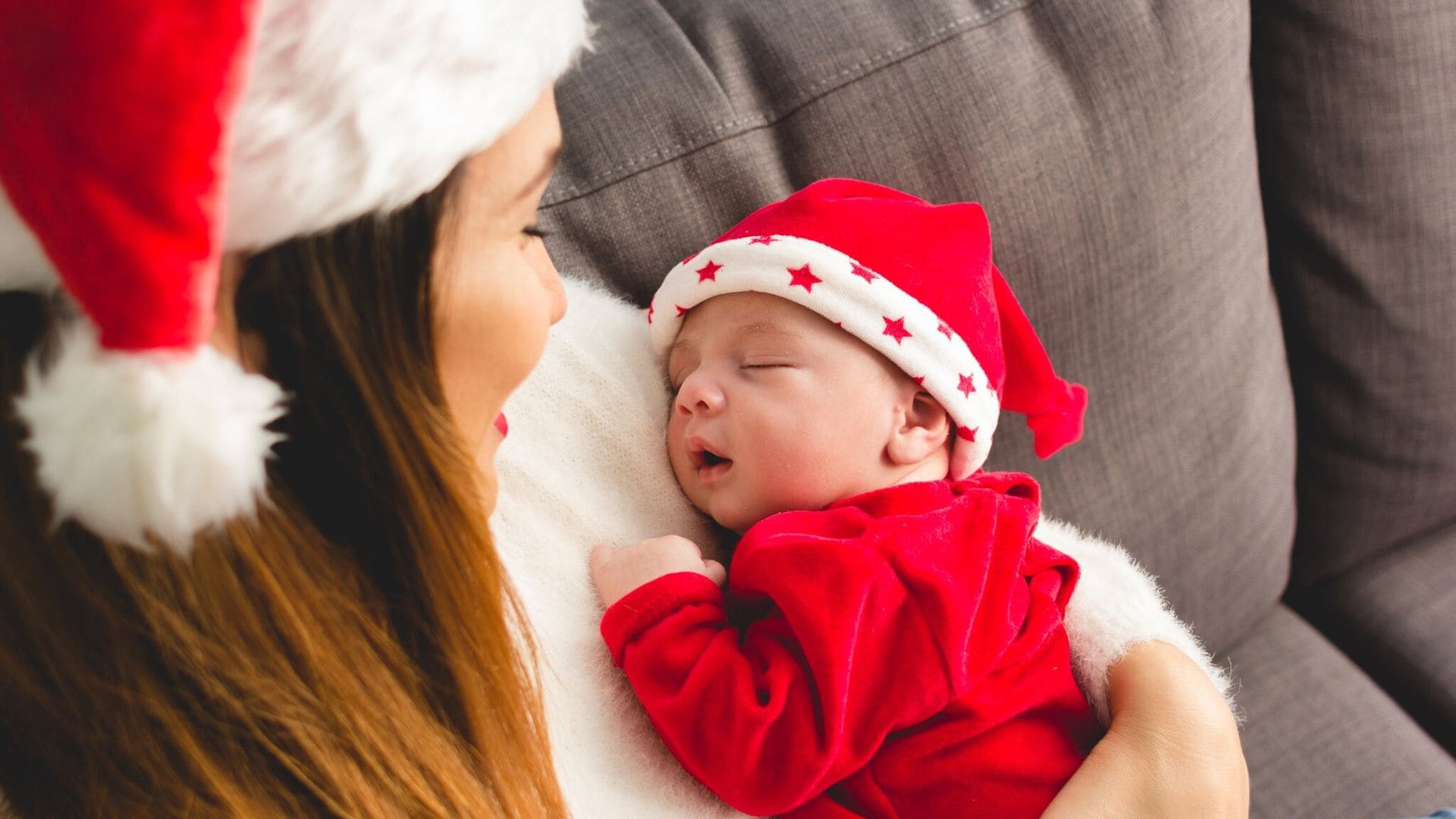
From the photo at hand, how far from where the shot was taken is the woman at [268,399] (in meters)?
0.38

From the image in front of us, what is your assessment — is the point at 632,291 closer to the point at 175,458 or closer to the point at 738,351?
the point at 738,351

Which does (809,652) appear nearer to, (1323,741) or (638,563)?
(638,563)

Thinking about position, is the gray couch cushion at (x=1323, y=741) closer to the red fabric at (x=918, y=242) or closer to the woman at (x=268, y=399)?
the red fabric at (x=918, y=242)

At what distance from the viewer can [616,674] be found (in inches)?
29.9

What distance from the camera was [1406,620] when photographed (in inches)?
58.5

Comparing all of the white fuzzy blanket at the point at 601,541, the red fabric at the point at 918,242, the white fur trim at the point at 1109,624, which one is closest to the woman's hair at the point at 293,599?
the white fuzzy blanket at the point at 601,541

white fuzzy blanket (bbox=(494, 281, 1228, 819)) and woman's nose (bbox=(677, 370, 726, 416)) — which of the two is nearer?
white fuzzy blanket (bbox=(494, 281, 1228, 819))

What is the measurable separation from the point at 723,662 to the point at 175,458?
1.40 ft

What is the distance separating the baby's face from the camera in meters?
0.85

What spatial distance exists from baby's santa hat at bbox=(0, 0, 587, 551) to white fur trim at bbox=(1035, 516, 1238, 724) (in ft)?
2.22

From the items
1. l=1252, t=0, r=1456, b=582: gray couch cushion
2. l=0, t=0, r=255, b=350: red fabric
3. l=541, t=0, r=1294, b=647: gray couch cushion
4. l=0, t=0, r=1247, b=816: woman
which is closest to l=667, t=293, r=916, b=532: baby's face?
l=541, t=0, r=1294, b=647: gray couch cushion

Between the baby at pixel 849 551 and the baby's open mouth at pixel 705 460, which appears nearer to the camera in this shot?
the baby at pixel 849 551

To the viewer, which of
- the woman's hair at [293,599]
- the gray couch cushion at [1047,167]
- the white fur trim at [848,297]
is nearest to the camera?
the woman's hair at [293,599]

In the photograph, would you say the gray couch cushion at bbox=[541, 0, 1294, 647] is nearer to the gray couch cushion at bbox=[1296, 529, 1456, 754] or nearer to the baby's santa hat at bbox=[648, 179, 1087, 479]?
the baby's santa hat at bbox=[648, 179, 1087, 479]
